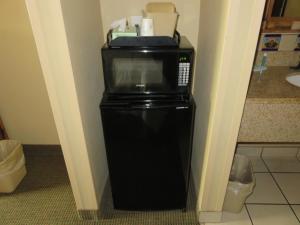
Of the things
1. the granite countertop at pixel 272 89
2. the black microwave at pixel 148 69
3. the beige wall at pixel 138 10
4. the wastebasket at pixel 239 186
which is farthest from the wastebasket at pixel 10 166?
the granite countertop at pixel 272 89

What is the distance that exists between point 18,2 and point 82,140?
3.58 feet

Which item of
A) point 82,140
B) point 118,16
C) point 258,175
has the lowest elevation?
point 258,175

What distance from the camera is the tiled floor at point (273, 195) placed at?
1.51 meters

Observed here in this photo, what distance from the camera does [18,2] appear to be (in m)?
1.51

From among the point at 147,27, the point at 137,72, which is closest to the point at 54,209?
the point at 137,72

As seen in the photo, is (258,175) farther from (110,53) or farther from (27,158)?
(27,158)

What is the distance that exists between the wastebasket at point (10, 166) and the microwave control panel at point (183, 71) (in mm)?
1376

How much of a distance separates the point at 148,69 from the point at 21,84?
1186 mm

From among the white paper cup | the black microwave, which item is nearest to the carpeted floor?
the black microwave

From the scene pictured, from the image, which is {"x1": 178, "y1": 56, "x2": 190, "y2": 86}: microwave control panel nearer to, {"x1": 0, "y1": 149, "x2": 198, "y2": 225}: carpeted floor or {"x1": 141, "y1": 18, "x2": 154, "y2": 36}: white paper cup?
{"x1": 141, "y1": 18, "x2": 154, "y2": 36}: white paper cup

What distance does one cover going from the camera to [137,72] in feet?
3.86

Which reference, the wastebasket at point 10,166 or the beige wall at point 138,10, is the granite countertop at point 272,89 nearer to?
the beige wall at point 138,10

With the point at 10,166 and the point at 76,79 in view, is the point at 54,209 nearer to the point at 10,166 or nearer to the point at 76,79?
the point at 10,166

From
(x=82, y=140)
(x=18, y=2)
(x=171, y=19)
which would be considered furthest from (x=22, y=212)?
(x=171, y=19)
